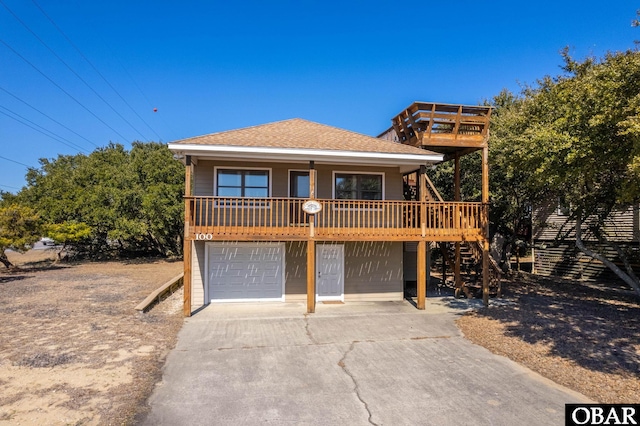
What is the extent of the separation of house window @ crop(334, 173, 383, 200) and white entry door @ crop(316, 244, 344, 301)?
1727 mm

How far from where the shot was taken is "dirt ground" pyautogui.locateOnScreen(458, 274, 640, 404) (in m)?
5.93

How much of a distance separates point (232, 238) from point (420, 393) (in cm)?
657

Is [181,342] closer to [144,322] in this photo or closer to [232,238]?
[144,322]

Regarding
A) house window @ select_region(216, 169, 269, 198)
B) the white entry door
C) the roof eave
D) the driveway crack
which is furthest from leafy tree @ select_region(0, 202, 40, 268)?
the driveway crack

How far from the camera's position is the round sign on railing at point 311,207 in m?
10.9

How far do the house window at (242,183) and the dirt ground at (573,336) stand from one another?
22.9 feet

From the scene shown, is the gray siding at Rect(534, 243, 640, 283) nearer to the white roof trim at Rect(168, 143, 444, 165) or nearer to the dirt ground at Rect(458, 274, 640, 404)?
the dirt ground at Rect(458, 274, 640, 404)

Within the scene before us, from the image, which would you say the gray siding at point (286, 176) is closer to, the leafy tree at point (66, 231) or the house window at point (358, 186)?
the house window at point (358, 186)

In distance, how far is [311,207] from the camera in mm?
10930

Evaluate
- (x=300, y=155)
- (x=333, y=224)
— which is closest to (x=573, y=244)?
(x=333, y=224)

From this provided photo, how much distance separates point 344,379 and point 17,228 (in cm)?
1828

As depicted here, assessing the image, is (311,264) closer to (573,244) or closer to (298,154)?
(298,154)

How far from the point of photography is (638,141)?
6883 mm

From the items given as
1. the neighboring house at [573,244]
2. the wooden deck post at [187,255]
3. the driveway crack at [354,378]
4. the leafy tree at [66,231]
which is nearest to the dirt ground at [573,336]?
the driveway crack at [354,378]
